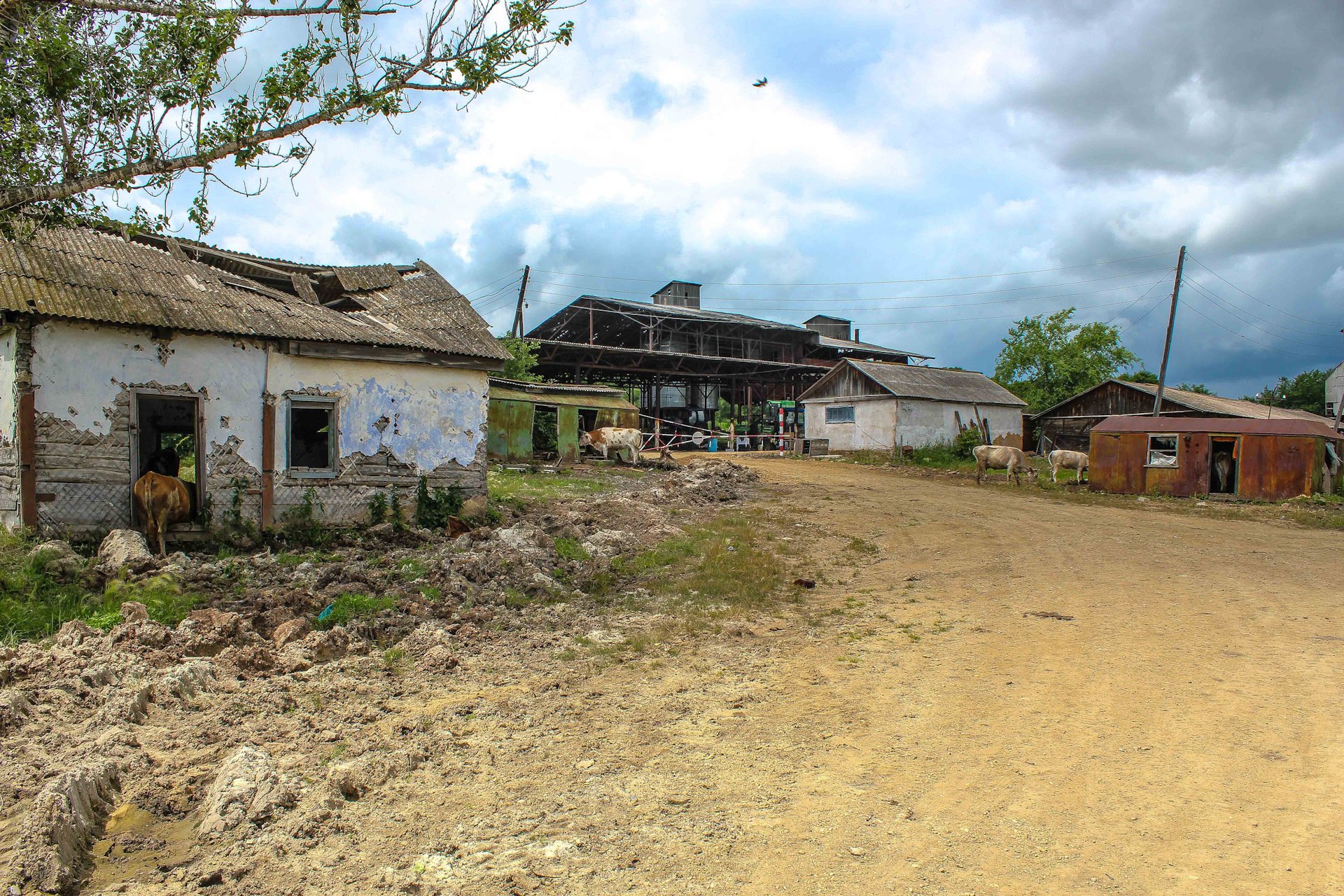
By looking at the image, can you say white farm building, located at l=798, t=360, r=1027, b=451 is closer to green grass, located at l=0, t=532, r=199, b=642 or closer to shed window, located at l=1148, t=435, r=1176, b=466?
shed window, located at l=1148, t=435, r=1176, b=466

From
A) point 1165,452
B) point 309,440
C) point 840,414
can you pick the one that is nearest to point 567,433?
point 309,440

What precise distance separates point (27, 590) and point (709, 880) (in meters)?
7.28

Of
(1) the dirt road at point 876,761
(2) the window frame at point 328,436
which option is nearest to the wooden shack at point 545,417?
(2) the window frame at point 328,436

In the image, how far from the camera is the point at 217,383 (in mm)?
10039

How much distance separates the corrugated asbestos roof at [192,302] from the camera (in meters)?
9.13

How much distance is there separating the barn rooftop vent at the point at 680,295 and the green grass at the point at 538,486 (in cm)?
2348

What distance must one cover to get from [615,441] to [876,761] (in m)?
19.7

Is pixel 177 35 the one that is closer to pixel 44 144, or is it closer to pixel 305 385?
pixel 44 144

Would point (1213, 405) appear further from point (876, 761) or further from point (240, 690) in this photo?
point (240, 690)

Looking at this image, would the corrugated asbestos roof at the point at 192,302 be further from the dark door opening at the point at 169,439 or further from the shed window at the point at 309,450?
the dark door opening at the point at 169,439

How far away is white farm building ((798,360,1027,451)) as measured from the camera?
1193 inches

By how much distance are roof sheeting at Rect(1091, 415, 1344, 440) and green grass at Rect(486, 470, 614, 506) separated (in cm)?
1402

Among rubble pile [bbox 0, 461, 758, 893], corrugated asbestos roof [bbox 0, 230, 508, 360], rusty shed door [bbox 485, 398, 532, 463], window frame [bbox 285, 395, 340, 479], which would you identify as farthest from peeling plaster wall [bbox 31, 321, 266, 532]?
rusty shed door [bbox 485, 398, 532, 463]

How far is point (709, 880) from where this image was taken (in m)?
3.09
